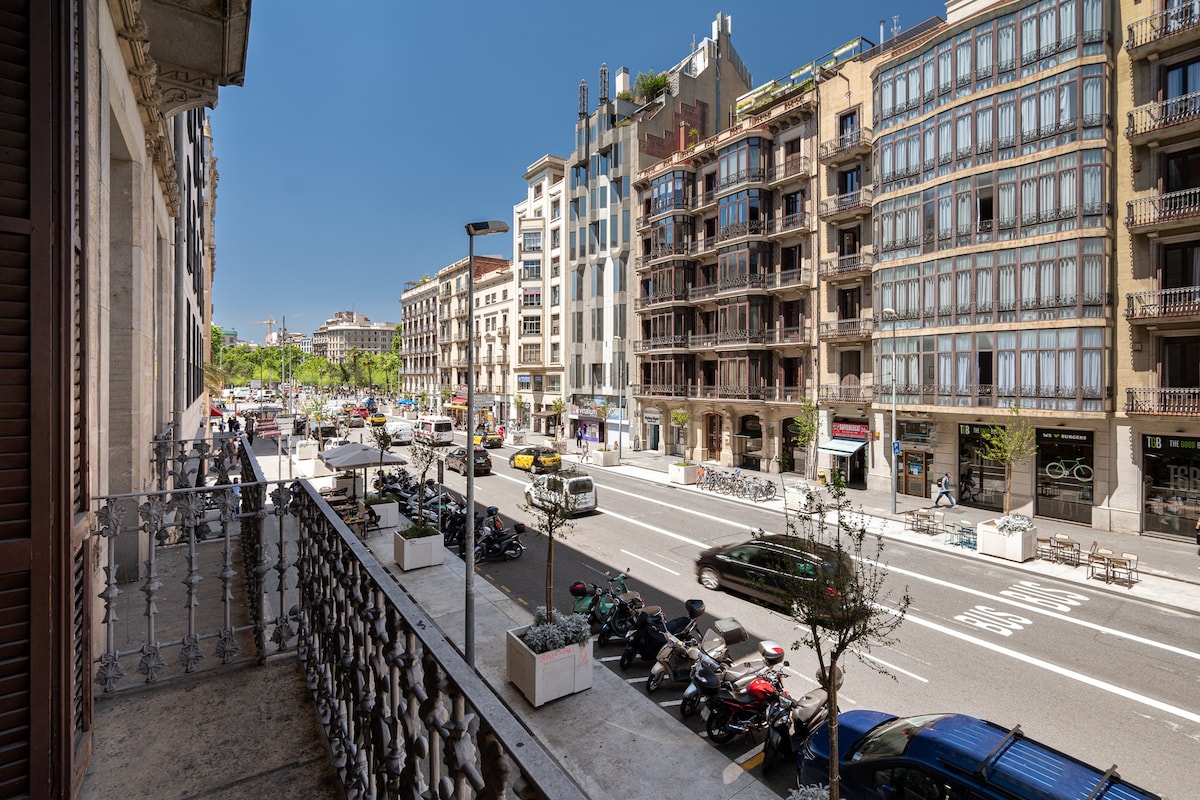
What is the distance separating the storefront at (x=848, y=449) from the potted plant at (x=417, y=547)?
20.7 m

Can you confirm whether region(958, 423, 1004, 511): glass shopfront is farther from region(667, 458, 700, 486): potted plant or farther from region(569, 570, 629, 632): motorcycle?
region(569, 570, 629, 632): motorcycle

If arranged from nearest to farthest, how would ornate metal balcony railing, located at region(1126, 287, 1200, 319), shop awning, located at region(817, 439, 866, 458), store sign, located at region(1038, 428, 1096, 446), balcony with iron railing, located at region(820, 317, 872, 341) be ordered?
ornate metal balcony railing, located at region(1126, 287, 1200, 319) → store sign, located at region(1038, 428, 1096, 446) → balcony with iron railing, located at region(820, 317, 872, 341) → shop awning, located at region(817, 439, 866, 458)

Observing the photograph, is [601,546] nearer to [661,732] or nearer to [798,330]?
[661,732]

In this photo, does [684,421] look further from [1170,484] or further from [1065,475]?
[1170,484]

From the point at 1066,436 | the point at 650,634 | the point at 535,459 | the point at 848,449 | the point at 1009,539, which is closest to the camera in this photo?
the point at 650,634

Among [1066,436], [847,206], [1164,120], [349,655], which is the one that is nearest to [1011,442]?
[1066,436]

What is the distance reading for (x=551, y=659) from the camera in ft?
30.5

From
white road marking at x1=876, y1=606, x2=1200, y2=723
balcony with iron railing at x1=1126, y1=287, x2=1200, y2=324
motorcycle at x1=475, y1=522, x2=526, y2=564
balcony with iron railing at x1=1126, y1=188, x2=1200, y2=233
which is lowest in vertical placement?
white road marking at x1=876, y1=606, x2=1200, y2=723

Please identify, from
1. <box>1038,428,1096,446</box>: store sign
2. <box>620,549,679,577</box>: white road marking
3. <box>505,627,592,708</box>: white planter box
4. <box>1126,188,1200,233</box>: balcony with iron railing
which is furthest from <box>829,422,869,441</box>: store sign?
<box>505,627,592,708</box>: white planter box

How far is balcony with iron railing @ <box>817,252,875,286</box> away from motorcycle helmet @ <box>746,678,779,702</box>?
2431 cm

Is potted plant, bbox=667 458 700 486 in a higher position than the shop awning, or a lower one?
lower

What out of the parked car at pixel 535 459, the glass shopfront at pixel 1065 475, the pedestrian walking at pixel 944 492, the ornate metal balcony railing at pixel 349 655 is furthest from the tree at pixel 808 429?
the ornate metal balcony railing at pixel 349 655

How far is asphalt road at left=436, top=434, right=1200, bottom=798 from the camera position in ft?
28.3

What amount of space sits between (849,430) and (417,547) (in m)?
22.4
